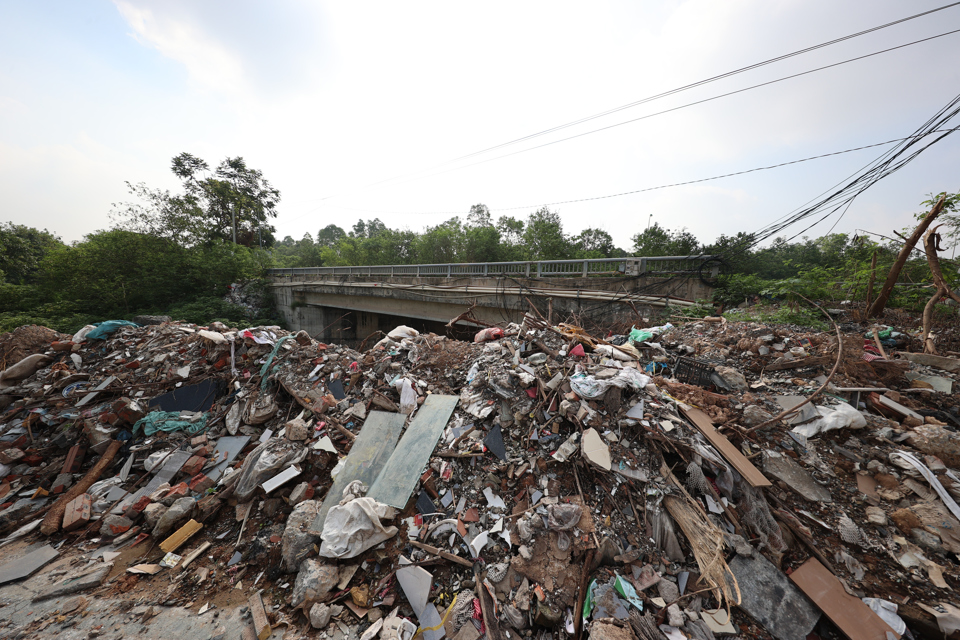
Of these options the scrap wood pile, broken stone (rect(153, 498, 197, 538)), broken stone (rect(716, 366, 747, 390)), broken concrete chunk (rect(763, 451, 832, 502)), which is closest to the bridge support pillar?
the scrap wood pile

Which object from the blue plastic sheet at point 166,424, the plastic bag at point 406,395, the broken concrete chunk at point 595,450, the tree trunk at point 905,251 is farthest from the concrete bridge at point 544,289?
the blue plastic sheet at point 166,424

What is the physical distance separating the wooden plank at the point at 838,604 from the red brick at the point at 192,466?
5.54 meters

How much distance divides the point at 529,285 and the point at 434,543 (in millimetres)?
5821

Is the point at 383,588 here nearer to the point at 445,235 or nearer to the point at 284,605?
the point at 284,605

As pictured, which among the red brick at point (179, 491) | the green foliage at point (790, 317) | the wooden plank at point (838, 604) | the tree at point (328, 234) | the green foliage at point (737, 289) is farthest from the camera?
the tree at point (328, 234)

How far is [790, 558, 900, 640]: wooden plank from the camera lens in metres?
1.83

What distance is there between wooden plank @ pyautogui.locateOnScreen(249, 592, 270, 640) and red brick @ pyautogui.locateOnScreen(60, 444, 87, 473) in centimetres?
337

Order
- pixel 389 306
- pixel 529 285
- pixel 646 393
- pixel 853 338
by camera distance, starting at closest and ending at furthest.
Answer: pixel 646 393
pixel 853 338
pixel 529 285
pixel 389 306

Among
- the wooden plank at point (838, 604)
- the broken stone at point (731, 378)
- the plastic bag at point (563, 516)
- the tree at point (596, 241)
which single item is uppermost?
the tree at point (596, 241)

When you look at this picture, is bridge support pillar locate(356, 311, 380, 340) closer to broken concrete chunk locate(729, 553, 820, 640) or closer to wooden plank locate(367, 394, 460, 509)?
wooden plank locate(367, 394, 460, 509)

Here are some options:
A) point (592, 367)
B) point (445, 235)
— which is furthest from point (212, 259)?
point (592, 367)

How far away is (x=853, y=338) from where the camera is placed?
13.2 ft

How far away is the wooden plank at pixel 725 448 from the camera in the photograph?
245 centimetres

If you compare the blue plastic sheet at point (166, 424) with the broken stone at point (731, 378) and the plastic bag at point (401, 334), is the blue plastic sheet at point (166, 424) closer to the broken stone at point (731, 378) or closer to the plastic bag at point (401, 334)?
the plastic bag at point (401, 334)
